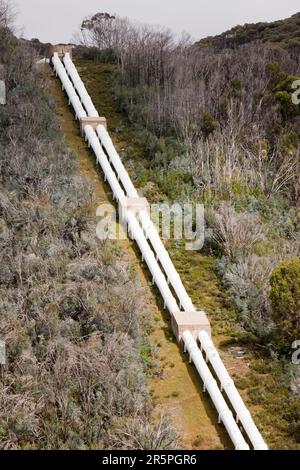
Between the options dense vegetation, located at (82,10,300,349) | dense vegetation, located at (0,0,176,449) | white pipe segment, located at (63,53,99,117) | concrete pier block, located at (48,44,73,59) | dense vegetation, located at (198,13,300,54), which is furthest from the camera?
dense vegetation, located at (198,13,300,54)

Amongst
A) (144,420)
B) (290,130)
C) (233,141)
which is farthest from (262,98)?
(144,420)

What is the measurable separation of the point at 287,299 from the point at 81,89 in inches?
541

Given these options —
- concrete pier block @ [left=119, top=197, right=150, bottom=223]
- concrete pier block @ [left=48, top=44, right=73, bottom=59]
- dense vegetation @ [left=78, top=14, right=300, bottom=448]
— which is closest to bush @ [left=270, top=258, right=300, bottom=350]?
dense vegetation @ [left=78, top=14, right=300, bottom=448]

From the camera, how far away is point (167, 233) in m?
15.9

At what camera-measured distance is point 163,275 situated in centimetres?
1363

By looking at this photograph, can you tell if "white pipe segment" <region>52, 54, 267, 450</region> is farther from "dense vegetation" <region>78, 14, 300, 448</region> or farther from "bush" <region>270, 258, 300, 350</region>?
"bush" <region>270, 258, 300, 350</region>

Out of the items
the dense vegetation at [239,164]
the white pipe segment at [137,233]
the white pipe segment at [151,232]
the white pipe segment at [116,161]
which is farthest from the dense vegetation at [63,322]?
the dense vegetation at [239,164]

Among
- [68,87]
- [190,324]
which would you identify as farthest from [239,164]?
[68,87]

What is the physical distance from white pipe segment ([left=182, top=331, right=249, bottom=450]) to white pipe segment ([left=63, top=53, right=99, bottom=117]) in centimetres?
1103

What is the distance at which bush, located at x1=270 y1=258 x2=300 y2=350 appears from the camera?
1160cm

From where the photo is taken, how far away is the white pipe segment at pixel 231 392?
969 cm

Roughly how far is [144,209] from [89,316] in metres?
4.80

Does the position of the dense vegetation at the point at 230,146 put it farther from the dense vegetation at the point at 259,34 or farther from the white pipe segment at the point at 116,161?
the dense vegetation at the point at 259,34
